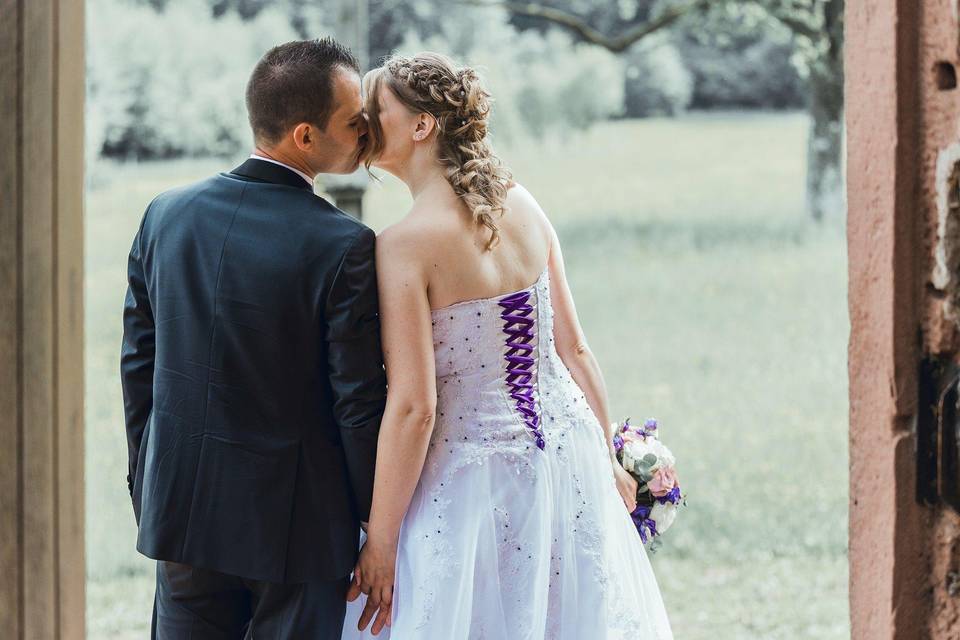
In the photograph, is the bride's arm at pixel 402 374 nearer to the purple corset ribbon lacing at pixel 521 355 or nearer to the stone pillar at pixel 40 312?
the purple corset ribbon lacing at pixel 521 355

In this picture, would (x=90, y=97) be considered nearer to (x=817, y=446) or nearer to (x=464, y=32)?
(x=464, y=32)

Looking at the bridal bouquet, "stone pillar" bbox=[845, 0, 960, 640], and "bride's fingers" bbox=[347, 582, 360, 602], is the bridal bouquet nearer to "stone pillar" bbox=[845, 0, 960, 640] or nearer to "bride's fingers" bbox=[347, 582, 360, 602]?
"bride's fingers" bbox=[347, 582, 360, 602]

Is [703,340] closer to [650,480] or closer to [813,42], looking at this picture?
[813,42]

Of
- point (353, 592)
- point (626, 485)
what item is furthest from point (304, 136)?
point (626, 485)

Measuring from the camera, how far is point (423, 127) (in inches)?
112

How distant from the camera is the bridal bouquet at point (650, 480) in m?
3.32

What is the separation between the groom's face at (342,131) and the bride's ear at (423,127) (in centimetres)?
12

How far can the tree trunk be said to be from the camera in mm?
13391

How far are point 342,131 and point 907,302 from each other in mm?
1453

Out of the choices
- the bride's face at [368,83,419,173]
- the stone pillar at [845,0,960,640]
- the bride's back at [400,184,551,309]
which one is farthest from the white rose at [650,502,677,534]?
the stone pillar at [845,0,960,640]

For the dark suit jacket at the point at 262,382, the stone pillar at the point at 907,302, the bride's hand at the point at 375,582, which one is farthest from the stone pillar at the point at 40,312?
the stone pillar at the point at 907,302

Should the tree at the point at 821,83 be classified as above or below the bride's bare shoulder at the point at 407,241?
above

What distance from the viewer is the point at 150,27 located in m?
17.2

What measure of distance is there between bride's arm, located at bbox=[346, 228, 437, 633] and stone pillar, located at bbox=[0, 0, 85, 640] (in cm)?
94
